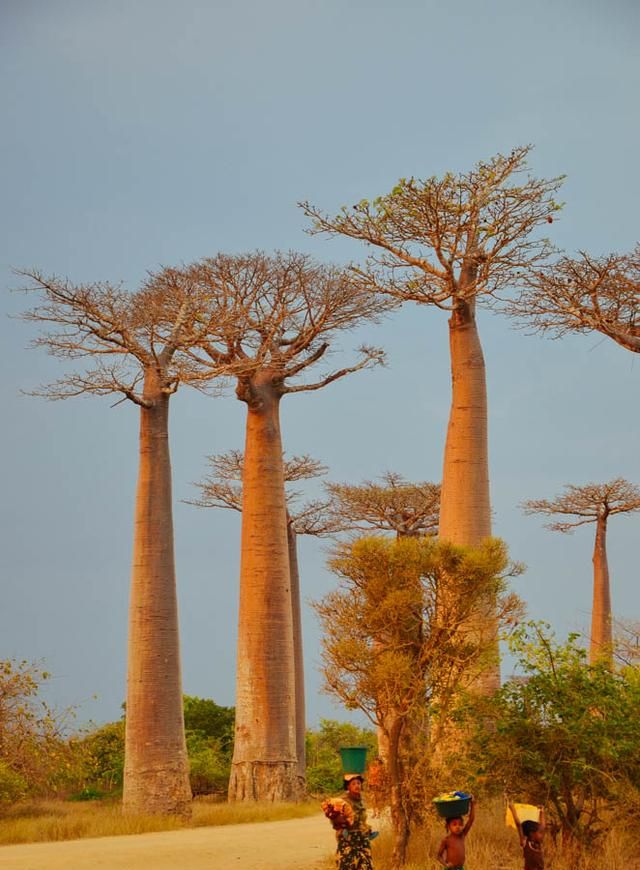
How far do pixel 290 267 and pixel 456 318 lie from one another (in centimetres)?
462

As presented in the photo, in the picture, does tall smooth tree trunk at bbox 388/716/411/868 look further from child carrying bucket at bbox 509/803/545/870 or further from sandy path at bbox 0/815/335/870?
child carrying bucket at bbox 509/803/545/870

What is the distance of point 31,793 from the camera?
1606 centimetres

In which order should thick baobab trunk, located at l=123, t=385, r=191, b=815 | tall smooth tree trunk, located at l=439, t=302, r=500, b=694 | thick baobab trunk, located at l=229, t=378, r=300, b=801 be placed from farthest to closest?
thick baobab trunk, located at l=229, t=378, r=300, b=801 < thick baobab trunk, located at l=123, t=385, r=191, b=815 < tall smooth tree trunk, located at l=439, t=302, r=500, b=694

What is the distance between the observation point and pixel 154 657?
15062 mm

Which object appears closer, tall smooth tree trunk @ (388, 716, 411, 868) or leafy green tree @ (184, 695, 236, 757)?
tall smooth tree trunk @ (388, 716, 411, 868)

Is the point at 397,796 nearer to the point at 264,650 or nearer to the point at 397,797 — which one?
the point at 397,797

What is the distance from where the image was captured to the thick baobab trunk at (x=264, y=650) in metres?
16.2

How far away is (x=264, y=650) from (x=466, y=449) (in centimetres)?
487

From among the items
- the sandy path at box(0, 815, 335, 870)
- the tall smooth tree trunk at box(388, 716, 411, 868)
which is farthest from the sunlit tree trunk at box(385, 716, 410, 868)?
the sandy path at box(0, 815, 335, 870)

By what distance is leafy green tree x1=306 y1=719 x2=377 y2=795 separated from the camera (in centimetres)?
2250

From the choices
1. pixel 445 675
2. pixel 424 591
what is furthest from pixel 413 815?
pixel 424 591

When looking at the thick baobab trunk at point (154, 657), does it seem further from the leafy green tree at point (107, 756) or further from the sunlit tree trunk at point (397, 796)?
the leafy green tree at point (107, 756)

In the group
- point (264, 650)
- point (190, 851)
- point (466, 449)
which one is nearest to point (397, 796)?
point (190, 851)

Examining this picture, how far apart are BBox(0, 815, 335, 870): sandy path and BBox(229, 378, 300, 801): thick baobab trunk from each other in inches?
111
